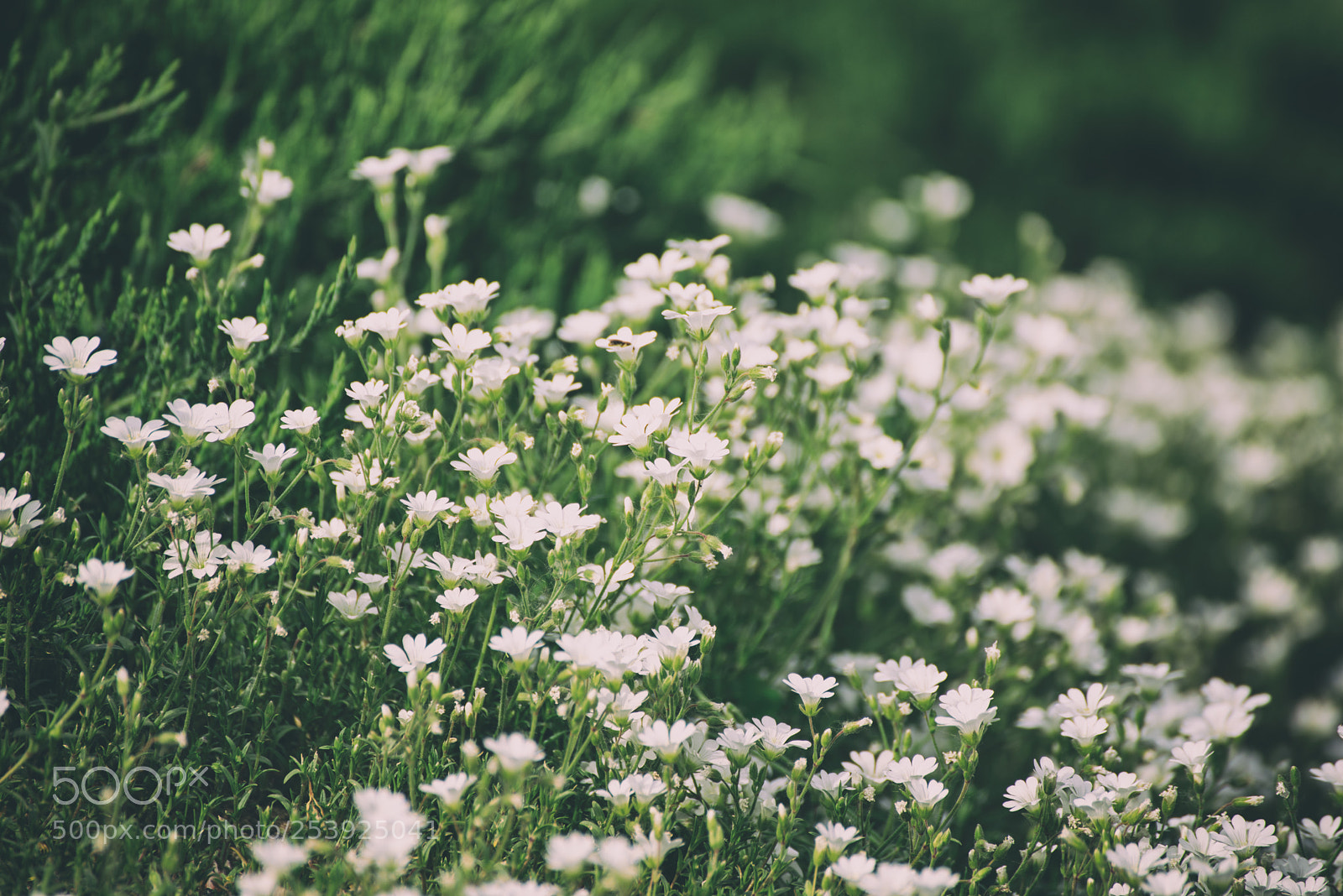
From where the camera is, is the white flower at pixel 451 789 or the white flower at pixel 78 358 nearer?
the white flower at pixel 451 789

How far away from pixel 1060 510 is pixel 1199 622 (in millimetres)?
576

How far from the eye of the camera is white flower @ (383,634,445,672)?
5.38ft

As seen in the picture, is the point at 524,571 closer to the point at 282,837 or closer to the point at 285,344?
the point at 282,837

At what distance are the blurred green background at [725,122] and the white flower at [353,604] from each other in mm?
1140

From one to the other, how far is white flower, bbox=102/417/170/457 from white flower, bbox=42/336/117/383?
10cm

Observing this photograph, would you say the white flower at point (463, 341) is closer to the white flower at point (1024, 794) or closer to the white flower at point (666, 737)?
the white flower at point (666, 737)

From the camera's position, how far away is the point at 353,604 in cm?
177

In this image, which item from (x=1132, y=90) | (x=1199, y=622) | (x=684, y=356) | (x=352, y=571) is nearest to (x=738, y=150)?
(x=684, y=356)

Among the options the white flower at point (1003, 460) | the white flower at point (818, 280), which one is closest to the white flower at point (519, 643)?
the white flower at point (818, 280)

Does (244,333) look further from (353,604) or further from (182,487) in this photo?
→ (353,604)

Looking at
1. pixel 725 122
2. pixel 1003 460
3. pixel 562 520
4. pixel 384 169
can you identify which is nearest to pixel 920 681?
pixel 562 520

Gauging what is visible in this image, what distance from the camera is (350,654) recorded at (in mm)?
1835

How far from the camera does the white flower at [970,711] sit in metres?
1.72

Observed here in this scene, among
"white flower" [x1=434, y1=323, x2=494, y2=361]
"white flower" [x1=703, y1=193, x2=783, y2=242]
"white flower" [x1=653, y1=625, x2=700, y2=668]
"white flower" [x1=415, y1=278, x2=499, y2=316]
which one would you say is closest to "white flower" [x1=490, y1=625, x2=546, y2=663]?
"white flower" [x1=653, y1=625, x2=700, y2=668]
